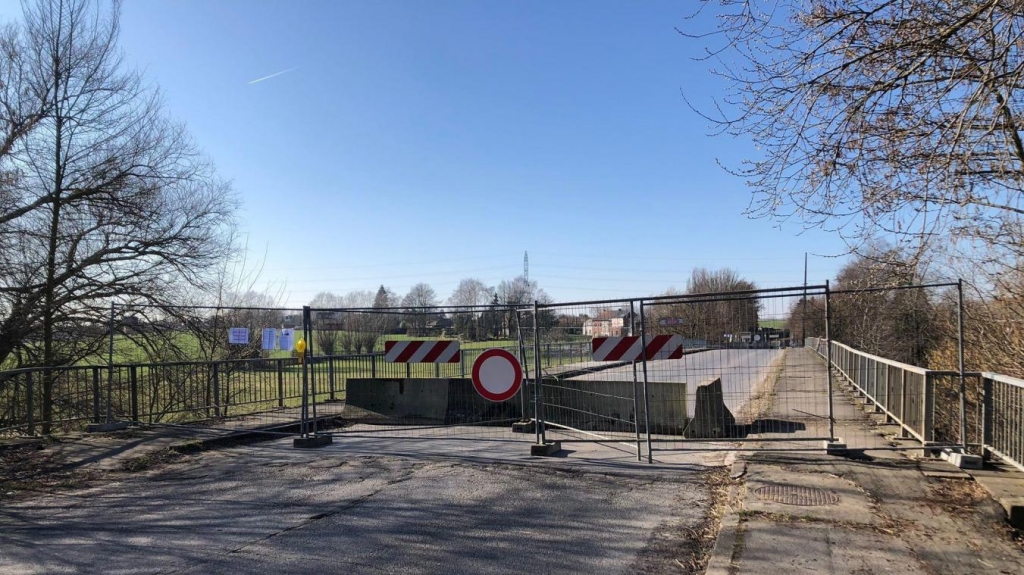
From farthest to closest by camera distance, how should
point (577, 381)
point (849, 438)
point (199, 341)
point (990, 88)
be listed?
point (199, 341) → point (577, 381) → point (849, 438) → point (990, 88)

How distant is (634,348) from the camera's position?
28.2ft

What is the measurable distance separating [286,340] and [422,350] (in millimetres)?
3920

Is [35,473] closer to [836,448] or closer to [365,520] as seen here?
[365,520]

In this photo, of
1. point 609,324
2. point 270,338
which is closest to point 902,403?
point 609,324

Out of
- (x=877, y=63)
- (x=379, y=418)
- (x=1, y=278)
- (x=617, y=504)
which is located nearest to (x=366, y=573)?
(x=617, y=504)

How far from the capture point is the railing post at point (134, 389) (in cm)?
1209

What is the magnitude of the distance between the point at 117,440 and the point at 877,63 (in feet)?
40.0

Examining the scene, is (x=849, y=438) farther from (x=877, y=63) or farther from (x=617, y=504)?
(x=877, y=63)

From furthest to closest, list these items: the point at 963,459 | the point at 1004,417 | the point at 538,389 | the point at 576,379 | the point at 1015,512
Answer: the point at 576,379
the point at 538,389
the point at 963,459
the point at 1004,417
the point at 1015,512

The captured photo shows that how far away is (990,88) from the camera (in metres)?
6.05

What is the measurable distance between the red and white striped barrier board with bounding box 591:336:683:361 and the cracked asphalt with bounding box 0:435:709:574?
4.94ft

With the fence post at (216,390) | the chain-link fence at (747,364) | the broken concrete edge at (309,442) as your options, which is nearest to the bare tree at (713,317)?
the chain-link fence at (747,364)

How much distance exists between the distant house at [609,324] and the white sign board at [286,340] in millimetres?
6102

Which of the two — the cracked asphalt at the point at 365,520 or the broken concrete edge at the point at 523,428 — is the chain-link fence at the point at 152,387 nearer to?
the cracked asphalt at the point at 365,520
